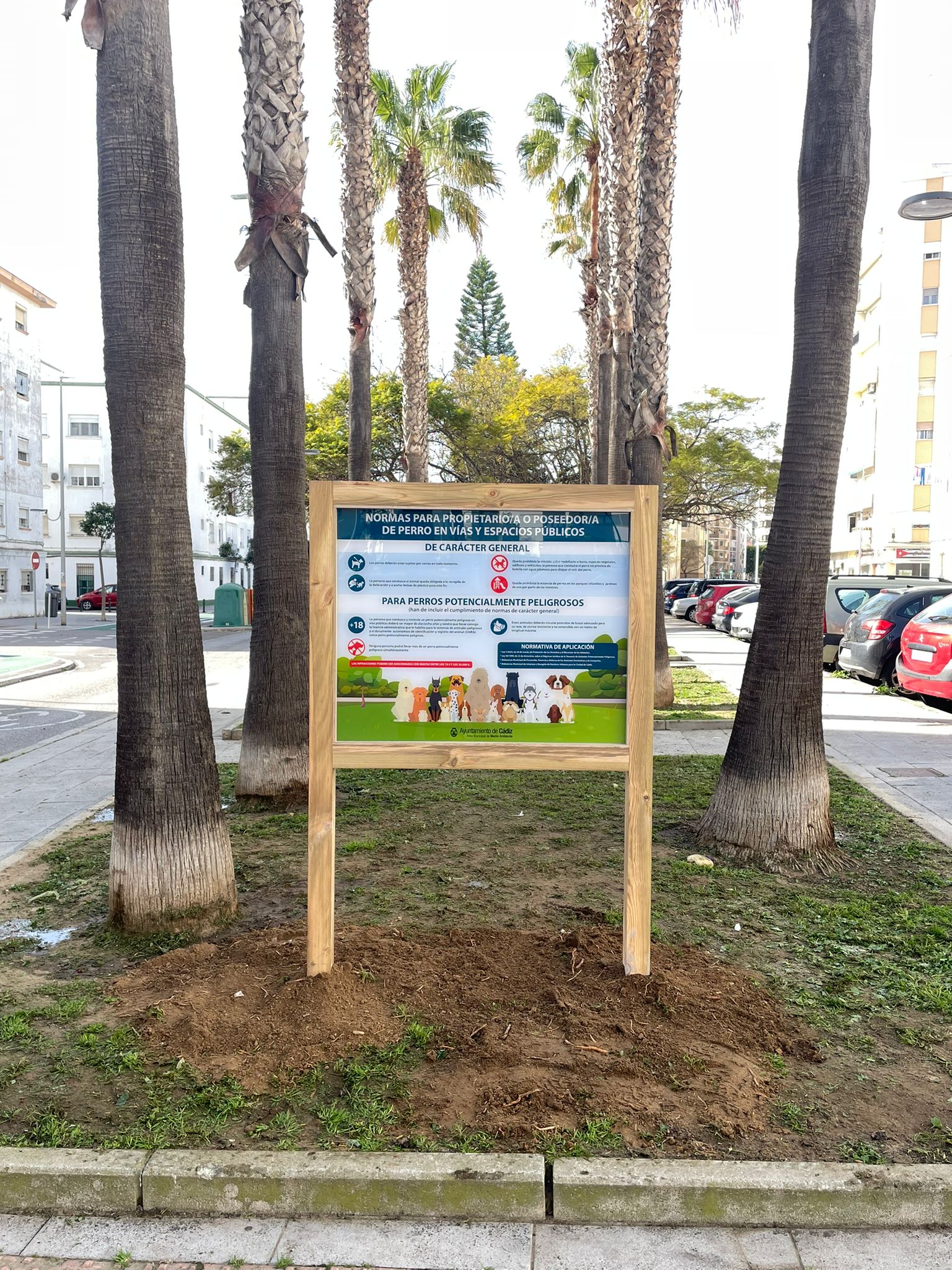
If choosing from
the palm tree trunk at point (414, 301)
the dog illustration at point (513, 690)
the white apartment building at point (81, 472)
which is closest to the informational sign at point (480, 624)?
the dog illustration at point (513, 690)

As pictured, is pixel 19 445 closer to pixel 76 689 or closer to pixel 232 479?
pixel 232 479

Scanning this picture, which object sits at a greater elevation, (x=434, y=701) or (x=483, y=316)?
(x=483, y=316)

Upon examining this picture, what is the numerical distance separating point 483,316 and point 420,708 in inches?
2599

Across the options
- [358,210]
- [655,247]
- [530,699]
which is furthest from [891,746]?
[358,210]

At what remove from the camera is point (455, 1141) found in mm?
3107

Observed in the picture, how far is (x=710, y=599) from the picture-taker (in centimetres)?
3709

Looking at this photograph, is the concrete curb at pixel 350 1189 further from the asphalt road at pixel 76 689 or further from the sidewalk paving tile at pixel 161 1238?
the asphalt road at pixel 76 689

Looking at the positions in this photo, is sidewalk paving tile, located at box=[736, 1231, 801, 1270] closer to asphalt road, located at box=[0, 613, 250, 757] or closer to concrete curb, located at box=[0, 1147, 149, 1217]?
concrete curb, located at box=[0, 1147, 149, 1217]

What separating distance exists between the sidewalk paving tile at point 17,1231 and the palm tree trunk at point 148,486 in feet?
6.45

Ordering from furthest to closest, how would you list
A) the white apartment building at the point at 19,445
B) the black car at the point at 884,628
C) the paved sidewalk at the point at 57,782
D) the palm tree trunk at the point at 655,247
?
the white apartment building at the point at 19,445
the black car at the point at 884,628
the palm tree trunk at the point at 655,247
the paved sidewalk at the point at 57,782

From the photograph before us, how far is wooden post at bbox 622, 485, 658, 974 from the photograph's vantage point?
4.08 m

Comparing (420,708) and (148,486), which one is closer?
(420,708)

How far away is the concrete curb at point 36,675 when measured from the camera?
717 inches

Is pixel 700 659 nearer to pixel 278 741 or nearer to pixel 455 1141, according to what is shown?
pixel 278 741
